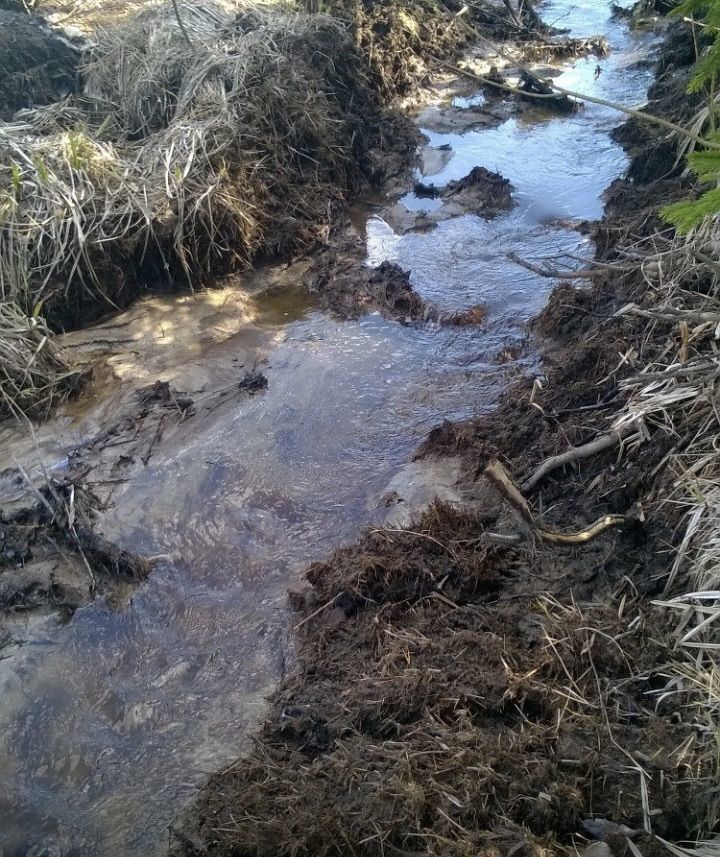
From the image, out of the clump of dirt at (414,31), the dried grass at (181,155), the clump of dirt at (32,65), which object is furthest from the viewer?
the clump of dirt at (414,31)

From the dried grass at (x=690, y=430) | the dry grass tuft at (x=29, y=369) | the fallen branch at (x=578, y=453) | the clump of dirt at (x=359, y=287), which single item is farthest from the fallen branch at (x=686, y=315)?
the dry grass tuft at (x=29, y=369)

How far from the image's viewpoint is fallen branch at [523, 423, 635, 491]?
3.30 m

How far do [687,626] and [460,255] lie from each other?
13.4 ft

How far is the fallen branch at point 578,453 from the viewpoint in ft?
10.8

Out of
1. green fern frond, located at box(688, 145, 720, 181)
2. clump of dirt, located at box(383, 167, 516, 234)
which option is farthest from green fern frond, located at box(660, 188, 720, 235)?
clump of dirt, located at box(383, 167, 516, 234)

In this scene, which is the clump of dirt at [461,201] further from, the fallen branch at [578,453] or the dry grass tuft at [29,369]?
the fallen branch at [578,453]

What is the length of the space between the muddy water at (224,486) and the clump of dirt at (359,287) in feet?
0.43

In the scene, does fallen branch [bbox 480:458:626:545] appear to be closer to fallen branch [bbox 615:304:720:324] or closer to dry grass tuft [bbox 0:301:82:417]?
fallen branch [bbox 615:304:720:324]

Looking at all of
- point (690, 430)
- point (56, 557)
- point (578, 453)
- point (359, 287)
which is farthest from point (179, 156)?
point (690, 430)

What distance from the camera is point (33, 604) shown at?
365cm

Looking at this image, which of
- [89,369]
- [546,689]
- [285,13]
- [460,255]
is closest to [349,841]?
[546,689]

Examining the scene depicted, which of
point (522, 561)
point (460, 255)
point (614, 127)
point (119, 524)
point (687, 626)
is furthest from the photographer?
point (614, 127)

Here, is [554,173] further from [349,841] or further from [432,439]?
[349,841]

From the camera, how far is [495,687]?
2.62 metres
